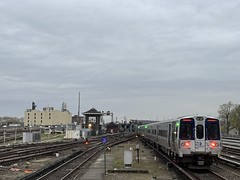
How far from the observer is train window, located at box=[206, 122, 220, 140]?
19484 millimetres

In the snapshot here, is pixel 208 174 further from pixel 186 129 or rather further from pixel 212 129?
pixel 186 129

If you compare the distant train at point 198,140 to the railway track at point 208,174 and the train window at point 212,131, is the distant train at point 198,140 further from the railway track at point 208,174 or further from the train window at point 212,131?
the railway track at point 208,174

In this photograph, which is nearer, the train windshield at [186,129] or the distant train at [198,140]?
the distant train at [198,140]

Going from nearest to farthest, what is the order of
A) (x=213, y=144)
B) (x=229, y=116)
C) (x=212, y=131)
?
1. (x=213, y=144)
2. (x=212, y=131)
3. (x=229, y=116)

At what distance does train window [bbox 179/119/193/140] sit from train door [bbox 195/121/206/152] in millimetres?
307

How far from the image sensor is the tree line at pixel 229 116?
95.2 metres

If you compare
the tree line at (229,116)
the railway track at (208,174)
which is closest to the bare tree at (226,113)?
the tree line at (229,116)

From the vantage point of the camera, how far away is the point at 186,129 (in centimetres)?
1969

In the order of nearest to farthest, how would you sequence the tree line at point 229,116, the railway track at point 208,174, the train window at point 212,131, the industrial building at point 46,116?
1. the railway track at point 208,174
2. the train window at point 212,131
3. the tree line at point 229,116
4. the industrial building at point 46,116

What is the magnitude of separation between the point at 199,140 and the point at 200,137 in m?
0.17

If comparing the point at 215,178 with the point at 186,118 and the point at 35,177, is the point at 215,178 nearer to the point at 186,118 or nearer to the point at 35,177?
the point at 186,118

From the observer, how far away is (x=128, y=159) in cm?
2080

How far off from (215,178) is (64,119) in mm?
169699

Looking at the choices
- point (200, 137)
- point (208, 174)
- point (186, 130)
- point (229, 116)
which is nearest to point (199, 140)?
point (200, 137)
